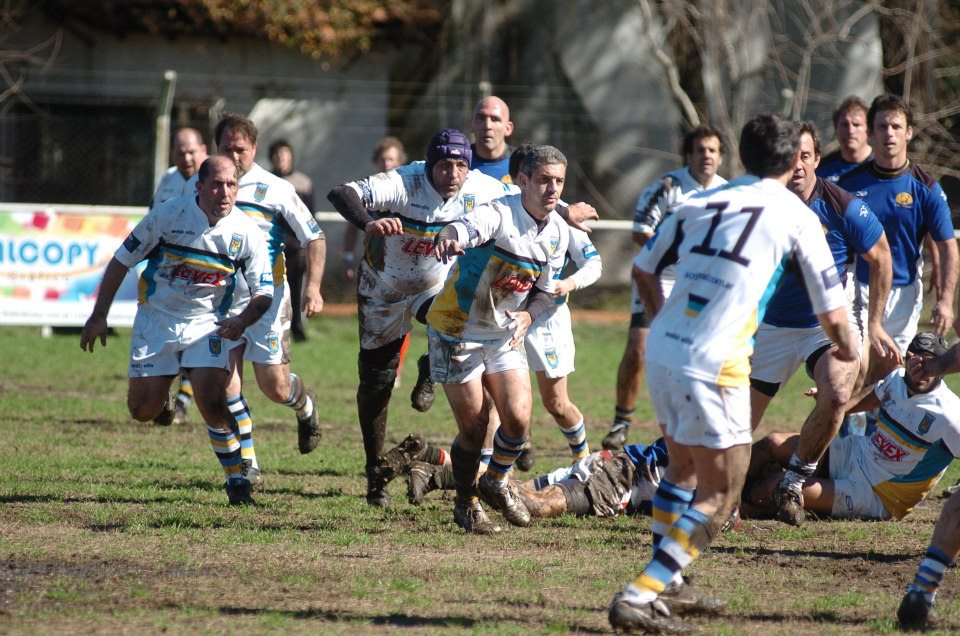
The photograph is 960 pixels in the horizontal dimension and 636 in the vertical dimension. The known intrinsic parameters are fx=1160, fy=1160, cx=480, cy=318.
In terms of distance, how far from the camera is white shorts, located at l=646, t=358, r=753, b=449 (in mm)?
4344

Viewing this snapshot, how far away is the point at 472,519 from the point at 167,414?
3481 mm

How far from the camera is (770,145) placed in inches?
177

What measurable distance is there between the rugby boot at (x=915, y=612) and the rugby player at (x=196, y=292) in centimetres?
367

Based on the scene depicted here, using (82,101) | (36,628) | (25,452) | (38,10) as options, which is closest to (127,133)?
(82,101)

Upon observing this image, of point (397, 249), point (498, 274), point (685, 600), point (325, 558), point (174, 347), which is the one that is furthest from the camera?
point (397, 249)

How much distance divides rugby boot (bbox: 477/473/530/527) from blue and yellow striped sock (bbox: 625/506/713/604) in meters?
1.87

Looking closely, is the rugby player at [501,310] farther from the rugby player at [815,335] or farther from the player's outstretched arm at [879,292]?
the player's outstretched arm at [879,292]

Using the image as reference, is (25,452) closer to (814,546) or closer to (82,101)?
(814,546)

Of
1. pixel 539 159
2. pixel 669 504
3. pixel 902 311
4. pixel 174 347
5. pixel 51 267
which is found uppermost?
pixel 539 159

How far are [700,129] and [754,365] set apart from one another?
2624mm

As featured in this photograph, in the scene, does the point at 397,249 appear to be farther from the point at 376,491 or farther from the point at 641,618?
the point at 641,618

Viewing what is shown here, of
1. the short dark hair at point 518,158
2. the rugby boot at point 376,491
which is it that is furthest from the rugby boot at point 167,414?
the short dark hair at point 518,158

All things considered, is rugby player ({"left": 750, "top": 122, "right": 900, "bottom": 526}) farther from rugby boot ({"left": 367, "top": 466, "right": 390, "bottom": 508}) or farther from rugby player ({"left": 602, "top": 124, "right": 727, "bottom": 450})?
rugby boot ({"left": 367, "top": 466, "right": 390, "bottom": 508})

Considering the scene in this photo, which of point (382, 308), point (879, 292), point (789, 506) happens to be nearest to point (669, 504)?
point (789, 506)
